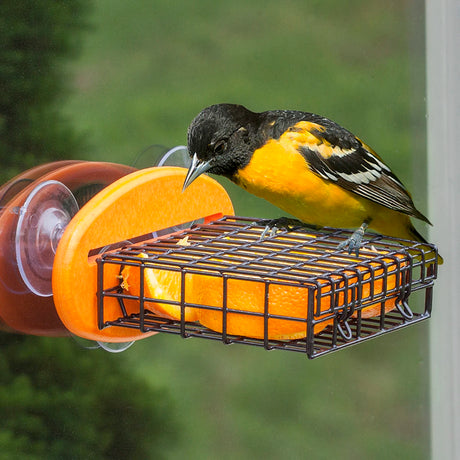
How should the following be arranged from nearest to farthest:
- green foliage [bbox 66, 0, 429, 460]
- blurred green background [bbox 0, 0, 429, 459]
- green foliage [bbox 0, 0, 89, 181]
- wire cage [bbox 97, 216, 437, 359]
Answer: wire cage [bbox 97, 216, 437, 359], green foliage [bbox 0, 0, 89, 181], blurred green background [bbox 0, 0, 429, 459], green foliage [bbox 66, 0, 429, 460]

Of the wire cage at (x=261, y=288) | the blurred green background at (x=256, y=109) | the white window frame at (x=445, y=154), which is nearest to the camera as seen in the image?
the wire cage at (x=261, y=288)

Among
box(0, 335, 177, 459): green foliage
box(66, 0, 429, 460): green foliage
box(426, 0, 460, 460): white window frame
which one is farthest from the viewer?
box(426, 0, 460, 460): white window frame

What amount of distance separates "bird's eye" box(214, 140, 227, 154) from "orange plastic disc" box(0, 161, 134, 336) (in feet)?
1.17

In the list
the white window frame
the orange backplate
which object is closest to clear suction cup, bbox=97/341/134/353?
the orange backplate

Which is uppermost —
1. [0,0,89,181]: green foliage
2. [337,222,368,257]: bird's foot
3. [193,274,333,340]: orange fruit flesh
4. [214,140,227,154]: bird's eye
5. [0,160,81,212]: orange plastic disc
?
[0,0,89,181]: green foliage

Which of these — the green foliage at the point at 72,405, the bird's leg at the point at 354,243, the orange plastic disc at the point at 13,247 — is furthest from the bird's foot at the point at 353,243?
the green foliage at the point at 72,405

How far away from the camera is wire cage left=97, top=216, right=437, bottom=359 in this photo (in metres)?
1.88

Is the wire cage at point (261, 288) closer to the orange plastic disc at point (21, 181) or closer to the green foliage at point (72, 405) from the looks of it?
the orange plastic disc at point (21, 181)

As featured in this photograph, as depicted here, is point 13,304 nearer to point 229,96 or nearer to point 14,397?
point 14,397

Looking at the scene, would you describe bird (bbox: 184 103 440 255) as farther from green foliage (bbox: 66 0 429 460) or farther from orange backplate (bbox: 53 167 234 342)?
green foliage (bbox: 66 0 429 460)

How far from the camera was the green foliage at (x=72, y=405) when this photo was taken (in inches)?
98.6

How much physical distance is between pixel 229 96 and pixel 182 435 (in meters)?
1.14

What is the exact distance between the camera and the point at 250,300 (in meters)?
1.92

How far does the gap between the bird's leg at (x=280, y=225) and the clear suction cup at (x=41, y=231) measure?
0.47 m
